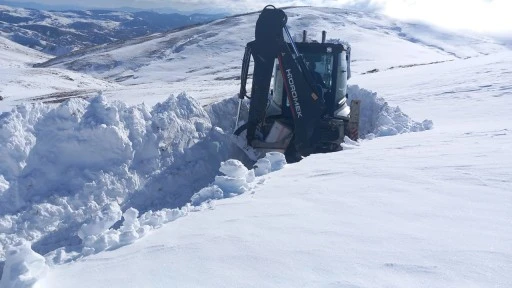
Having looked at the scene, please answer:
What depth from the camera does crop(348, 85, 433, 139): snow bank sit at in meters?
11.5

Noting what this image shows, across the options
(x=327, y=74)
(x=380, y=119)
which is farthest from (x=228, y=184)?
(x=380, y=119)

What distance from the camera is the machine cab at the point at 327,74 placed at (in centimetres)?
1089

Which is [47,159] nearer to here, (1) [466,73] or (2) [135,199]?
(2) [135,199]

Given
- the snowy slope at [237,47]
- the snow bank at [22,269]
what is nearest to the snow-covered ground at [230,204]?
the snow bank at [22,269]

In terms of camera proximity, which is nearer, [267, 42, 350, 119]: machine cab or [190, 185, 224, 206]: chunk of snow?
[190, 185, 224, 206]: chunk of snow

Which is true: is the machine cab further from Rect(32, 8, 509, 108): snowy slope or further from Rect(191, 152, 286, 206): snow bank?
Rect(32, 8, 509, 108): snowy slope

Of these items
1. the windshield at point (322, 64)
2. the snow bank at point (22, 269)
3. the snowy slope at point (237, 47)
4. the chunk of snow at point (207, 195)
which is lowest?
the snowy slope at point (237, 47)

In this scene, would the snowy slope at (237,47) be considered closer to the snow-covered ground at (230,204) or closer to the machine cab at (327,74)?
the machine cab at (327,74)

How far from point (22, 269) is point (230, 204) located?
2371 millimetres

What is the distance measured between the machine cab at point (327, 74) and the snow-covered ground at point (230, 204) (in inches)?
41.2

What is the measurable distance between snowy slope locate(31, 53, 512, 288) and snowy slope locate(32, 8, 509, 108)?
184 ft

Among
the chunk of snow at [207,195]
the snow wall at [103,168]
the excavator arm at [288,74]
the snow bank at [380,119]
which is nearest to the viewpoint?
the chunk of snow at [207,195]

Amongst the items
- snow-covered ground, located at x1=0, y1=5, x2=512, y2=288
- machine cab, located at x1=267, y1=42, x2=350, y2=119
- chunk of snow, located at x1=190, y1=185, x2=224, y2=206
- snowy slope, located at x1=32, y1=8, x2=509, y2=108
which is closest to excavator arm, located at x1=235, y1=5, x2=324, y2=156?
machine cab, located at x1=267, y1=42, x2=350, y2=119

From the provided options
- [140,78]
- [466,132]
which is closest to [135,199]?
[466,132]
